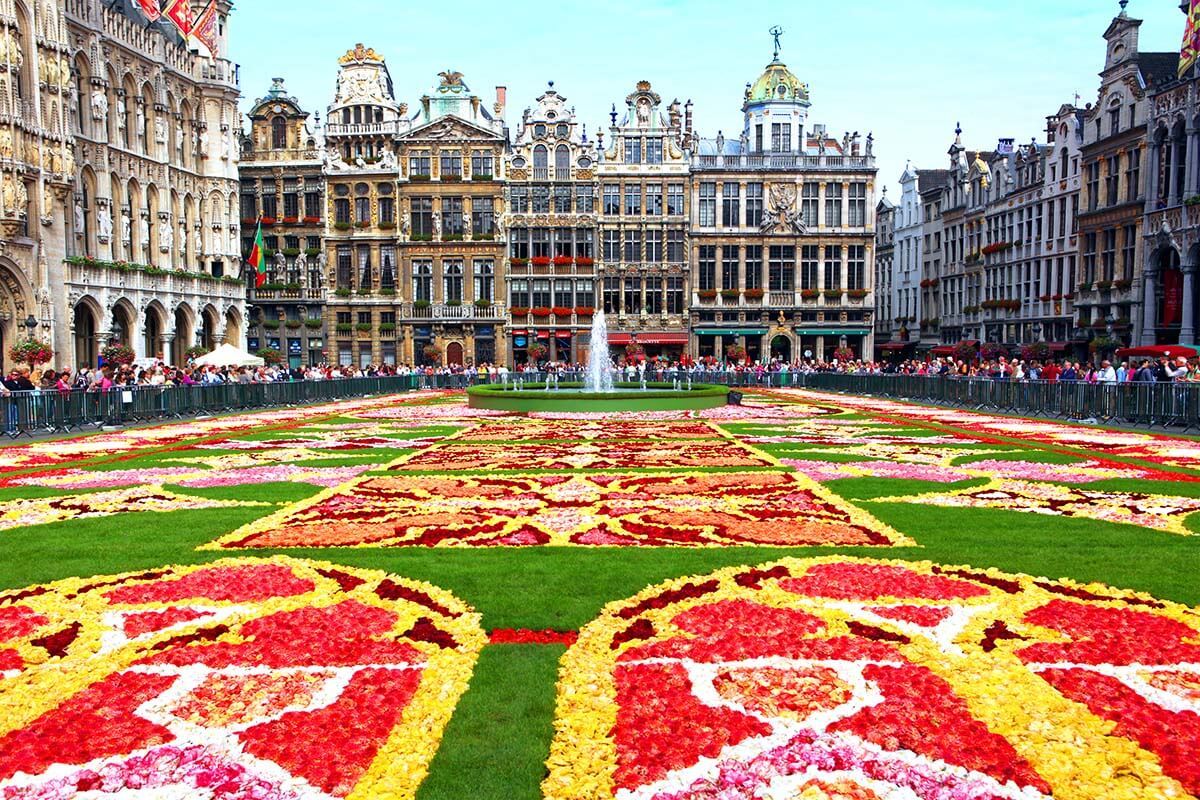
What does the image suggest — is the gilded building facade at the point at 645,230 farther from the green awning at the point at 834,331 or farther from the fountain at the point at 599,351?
the green awning at the point at 834,331

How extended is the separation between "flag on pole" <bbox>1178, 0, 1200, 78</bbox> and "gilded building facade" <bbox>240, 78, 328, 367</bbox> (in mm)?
46970

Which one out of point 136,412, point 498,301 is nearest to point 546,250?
point 498,301

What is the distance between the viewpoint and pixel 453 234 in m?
61.3

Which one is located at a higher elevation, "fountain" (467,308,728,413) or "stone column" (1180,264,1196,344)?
"stone column" (1180,264,1196,344)

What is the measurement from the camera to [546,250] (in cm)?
6175

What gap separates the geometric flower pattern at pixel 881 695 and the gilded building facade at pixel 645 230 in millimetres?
54582

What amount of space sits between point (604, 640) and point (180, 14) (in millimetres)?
42030

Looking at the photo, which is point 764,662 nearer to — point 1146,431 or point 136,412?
point 1146,431

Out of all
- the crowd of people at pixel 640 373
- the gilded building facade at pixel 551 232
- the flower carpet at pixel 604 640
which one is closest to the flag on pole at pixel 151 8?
the crowd of people at pixel 640 373

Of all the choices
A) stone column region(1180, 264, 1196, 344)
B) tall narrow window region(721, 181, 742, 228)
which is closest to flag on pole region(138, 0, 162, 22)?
tall narrow window region(721, 181, 742, 228)

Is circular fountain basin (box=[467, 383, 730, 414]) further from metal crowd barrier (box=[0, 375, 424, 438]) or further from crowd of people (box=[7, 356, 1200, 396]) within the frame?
crowd of people (box=[7, 356, 1200, 396])

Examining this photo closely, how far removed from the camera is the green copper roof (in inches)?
2416

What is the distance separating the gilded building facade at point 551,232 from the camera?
6094 cm

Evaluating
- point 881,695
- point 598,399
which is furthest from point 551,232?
point 881,695
